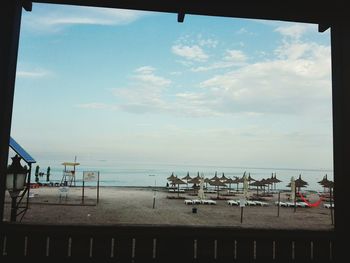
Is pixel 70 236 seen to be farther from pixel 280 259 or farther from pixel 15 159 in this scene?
pixel 15 159

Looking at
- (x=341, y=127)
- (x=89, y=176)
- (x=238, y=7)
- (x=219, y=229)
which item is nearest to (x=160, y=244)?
(x=219, y=229)

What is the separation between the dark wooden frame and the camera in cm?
306

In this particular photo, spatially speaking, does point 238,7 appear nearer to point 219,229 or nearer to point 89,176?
point 219,229

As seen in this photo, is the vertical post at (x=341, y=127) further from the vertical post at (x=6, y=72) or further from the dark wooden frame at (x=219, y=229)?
the vertical post at (x=6, y=72)

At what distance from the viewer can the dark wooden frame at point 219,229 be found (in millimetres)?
3062

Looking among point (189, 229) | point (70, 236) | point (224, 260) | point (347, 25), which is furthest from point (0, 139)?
point (347, 25)

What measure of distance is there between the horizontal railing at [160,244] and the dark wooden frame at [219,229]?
0.01 metres

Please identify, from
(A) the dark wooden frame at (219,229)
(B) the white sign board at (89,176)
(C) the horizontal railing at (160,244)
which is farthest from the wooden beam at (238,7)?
(B) the white sign board at (89,176)

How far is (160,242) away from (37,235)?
1.29 metres

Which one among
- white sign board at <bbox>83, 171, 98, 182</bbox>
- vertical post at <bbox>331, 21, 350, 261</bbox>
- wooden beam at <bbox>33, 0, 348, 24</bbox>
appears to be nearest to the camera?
vertical post at <bbox>331, 21, 350, 261</bbox>

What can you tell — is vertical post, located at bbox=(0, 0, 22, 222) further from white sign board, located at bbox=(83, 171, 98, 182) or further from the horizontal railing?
white sign board, located at bbox=(83, 171, 98, 182)

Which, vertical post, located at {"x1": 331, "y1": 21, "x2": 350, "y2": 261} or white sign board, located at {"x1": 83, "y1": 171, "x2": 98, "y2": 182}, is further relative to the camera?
white sign board, located at {"x1": 83, "y1": 171, "x2": 98, "y2": 182}

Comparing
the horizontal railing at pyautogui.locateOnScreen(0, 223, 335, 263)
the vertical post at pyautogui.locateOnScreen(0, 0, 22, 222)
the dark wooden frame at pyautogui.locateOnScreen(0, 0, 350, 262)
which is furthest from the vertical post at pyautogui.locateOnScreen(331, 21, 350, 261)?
the vertical post at pyautogui.locateOnScreen(0, 0, 22, 222)

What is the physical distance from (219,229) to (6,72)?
278 centimetres
